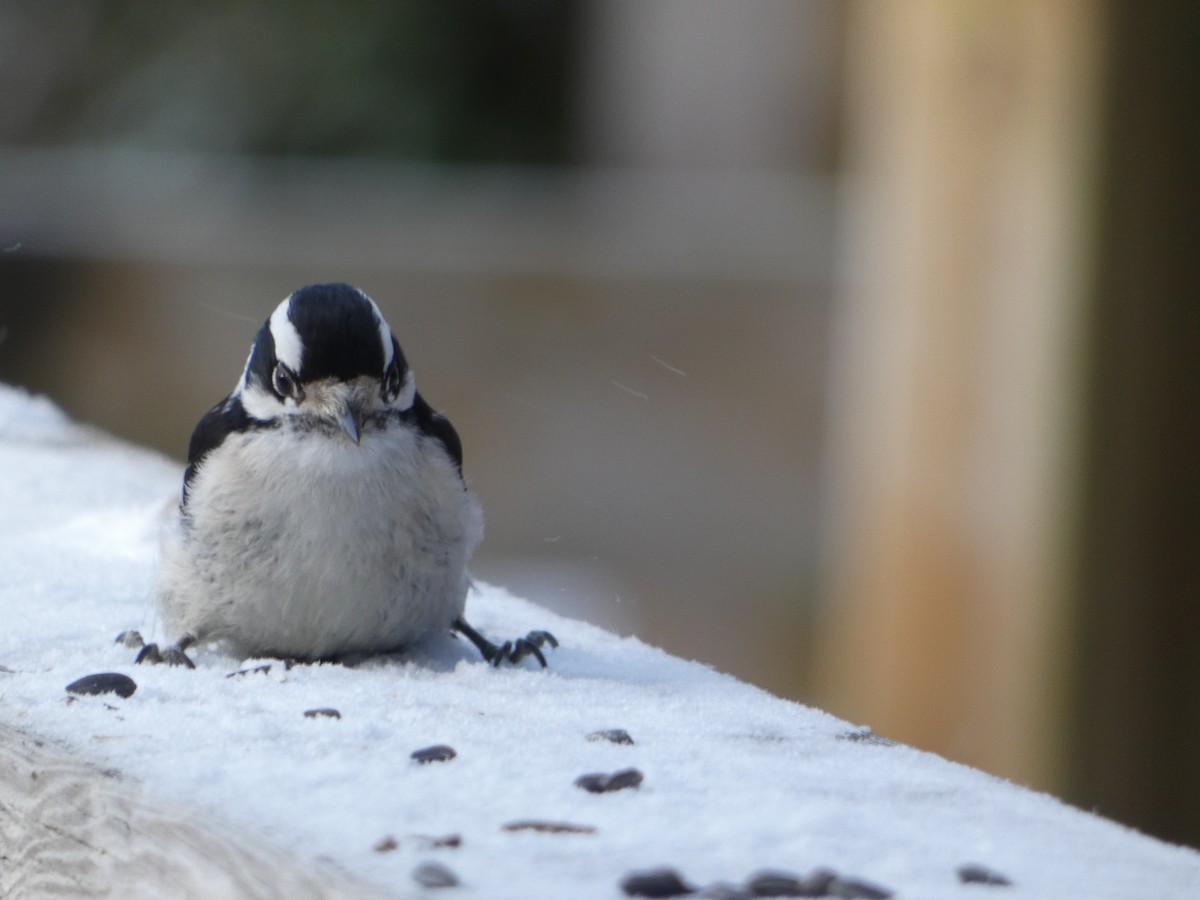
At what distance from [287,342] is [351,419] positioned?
0.14 metres

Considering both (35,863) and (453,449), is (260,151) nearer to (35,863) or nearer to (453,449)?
(453,449)

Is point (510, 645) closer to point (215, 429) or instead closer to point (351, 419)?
point (351, 419)

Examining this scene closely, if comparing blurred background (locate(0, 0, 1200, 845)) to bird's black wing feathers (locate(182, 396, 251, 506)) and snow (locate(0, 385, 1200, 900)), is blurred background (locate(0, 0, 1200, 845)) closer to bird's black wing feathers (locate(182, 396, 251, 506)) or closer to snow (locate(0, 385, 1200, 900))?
bird's black wing feathers (locate(182, 396, 251, 506))

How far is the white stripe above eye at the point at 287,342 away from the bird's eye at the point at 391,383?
4.4 inches

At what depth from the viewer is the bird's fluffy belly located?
6.39 ft

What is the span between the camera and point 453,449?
2184mm

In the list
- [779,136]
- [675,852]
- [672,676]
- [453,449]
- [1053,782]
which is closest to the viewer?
[675,852]

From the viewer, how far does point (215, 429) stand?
211 centimetres

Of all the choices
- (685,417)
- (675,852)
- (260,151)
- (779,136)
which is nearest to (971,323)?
(685,417)

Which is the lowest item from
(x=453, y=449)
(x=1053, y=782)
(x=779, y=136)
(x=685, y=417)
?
(x=1053, y=782)

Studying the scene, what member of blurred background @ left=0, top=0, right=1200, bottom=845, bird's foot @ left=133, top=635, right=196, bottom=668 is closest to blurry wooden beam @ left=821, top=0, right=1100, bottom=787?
blurred background @ left=0, top=0, right=1200, bottom=845

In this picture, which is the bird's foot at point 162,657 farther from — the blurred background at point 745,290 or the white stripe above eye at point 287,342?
the blurred background at point 745,290

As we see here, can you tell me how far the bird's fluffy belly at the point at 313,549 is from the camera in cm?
195

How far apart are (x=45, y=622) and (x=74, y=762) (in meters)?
→ 0.67
